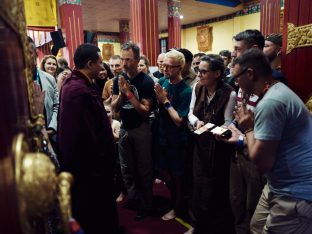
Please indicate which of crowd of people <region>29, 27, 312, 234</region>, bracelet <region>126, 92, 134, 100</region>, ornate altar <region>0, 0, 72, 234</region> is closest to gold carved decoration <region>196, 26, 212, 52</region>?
crowd of people <region>29, 27, 312, 234</region>

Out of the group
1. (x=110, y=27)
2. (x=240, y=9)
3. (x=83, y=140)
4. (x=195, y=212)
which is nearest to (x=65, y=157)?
(x=83, y=140)

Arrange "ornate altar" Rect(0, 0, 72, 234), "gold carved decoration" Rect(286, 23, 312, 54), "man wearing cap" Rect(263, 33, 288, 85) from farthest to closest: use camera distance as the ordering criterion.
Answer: "man wearing cap" Rect(263, 33, 288, 85) < "gold carved decoration" Rect(286, 23, 312, 54) < "ornate altar" Rect(0, 0, 72, 234)

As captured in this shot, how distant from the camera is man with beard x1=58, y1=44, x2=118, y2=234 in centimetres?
179

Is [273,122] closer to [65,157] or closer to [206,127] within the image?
[206,127]

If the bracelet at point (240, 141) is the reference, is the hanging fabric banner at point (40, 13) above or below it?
above

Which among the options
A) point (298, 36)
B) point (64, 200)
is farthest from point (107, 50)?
point (64, 200)

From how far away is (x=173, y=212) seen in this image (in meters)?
2.64

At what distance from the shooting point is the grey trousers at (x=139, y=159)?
254 centimetres

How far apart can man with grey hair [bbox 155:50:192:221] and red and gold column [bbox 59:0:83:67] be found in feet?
15.7

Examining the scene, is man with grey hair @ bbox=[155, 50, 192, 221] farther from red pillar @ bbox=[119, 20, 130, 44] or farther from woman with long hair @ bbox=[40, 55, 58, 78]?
red pillar @ bbox=[119, 20, 130, 44]

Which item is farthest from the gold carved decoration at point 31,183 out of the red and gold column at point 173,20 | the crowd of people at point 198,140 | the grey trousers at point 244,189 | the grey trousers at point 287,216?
the red and gold column at point 173,20

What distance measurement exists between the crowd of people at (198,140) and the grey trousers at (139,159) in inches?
0.4

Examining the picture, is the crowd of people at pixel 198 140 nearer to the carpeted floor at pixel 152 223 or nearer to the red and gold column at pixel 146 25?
the carpeted floor at pixel 152 223

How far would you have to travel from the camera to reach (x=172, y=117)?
7.79ft
